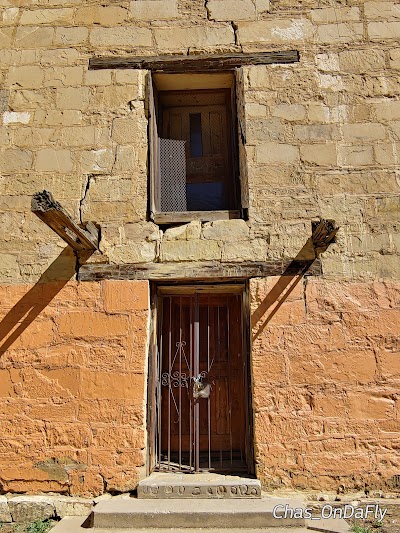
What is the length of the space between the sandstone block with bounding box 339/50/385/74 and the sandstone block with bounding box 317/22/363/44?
156mm

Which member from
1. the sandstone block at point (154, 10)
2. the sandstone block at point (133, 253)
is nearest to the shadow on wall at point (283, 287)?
the sandstone block at point (133, 253)

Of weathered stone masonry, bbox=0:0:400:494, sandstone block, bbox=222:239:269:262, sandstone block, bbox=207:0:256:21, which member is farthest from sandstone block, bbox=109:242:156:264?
sandstone block, bbox=207:0:256:21

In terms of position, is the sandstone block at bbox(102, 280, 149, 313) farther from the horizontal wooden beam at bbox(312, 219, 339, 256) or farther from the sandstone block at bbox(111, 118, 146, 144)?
the horizontal wooden beam at bbox(312, 219, 339, 256)

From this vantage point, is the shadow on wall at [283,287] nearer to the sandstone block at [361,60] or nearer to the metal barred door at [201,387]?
the metal barred door at [201,387]

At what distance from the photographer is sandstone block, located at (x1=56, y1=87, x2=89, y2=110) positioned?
452cm

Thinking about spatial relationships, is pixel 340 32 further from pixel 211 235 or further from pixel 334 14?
pixel 211 235

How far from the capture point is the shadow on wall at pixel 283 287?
3.91m

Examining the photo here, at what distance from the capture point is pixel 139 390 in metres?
3.80

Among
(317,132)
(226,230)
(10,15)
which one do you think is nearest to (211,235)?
(226,230)

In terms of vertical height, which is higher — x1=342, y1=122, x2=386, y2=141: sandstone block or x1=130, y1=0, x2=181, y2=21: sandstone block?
x1=130, y1=0, x2=181, y2=21: sandstone block

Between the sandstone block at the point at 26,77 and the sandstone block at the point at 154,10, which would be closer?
the sandstone block at the point at 26,77

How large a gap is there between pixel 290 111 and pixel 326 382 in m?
2.53

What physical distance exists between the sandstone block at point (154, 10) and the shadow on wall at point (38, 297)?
2.57 metres

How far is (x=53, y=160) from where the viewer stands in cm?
439
